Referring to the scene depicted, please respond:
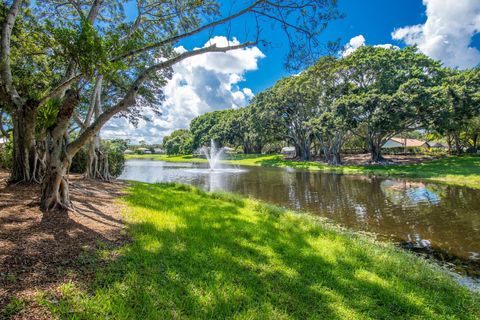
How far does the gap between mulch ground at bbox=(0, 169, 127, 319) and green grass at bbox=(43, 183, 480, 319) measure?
32 centimetres

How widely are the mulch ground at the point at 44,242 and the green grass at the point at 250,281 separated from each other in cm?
32

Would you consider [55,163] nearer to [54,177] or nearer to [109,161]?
[54,177]

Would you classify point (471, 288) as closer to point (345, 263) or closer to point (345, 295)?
point (345, 263)

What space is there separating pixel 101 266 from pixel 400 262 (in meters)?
6.30

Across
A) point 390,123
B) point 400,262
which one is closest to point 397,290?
point 400,262

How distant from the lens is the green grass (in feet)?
10.7

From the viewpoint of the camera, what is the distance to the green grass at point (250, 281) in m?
3.27

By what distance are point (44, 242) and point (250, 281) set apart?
3.68 metres

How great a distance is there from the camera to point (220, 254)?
5039mm

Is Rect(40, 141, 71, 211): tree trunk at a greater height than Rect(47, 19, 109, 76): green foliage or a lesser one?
lesser

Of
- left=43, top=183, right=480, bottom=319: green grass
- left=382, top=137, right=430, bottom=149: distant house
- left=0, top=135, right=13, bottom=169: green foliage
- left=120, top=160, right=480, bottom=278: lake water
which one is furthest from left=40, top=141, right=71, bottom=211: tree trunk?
left=382, top=137, right=430, bottom=149: distant house

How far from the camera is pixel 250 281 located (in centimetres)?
419

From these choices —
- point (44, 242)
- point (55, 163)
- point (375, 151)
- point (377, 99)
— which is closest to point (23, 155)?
point (55, 163)

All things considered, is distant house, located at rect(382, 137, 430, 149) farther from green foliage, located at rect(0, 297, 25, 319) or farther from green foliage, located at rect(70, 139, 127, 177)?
green foliage, located at rect(0, 297, 25, 319)
